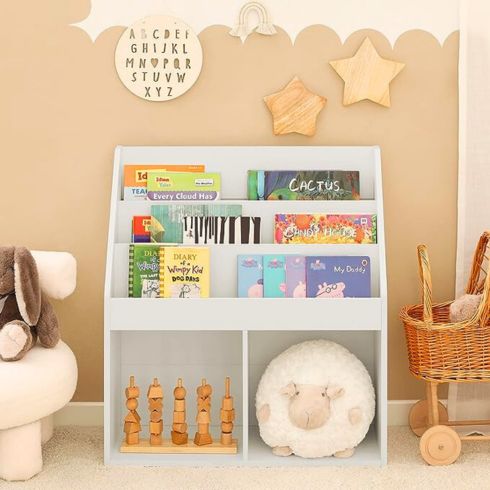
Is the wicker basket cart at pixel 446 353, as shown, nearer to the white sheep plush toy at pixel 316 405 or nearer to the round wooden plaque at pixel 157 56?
the white sheep plush toy at pixel 316 405

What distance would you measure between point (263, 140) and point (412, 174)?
1.83ft

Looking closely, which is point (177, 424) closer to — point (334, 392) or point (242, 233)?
point (334, 392)

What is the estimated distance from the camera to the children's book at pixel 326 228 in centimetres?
251

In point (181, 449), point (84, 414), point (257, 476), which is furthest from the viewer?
point (84, 414)

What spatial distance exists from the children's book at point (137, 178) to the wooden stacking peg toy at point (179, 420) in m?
0.68

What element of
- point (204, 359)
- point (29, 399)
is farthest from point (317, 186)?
point (29, 399)

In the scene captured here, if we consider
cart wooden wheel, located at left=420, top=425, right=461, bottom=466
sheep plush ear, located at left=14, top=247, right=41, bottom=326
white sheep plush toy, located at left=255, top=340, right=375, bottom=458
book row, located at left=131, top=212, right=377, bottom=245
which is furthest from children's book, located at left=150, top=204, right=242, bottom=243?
cart wooden wheel, located at left=420, top=425, right=461, bottom=466

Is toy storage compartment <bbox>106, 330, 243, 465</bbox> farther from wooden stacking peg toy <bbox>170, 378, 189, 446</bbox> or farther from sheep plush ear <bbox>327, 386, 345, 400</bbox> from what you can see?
sheep plush ear <bbox>327, 386, 345, 400</bbox>

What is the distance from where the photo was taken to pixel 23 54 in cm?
272

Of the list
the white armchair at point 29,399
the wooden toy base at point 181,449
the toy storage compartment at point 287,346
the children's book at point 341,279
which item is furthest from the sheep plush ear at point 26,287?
the children's book at point 341,279

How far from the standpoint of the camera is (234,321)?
2.37 m

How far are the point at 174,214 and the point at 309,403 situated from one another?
30.1 inches

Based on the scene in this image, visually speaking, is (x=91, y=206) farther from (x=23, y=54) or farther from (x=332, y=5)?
(x=332, y=5)

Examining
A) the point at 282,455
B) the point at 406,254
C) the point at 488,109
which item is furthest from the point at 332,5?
the point at 282,455
